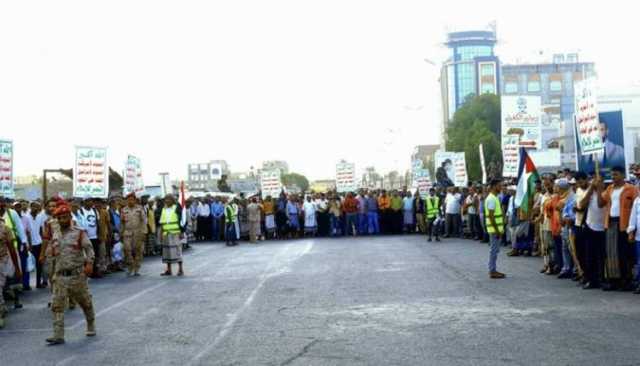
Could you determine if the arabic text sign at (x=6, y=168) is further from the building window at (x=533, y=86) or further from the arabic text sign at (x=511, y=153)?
the building window at (x=533, y=86)

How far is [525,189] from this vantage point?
18.8 metres

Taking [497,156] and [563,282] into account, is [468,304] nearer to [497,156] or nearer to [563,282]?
[563,282]

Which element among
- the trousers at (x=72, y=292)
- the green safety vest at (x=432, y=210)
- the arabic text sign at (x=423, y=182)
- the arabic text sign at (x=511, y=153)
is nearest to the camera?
the trousers at (x=72, y=292)

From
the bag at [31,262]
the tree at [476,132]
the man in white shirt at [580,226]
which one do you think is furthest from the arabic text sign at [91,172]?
the tree at [476,132]

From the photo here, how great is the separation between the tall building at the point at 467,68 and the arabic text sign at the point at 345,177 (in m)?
135

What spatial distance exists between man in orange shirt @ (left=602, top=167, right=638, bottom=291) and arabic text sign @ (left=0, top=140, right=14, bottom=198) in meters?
13.2

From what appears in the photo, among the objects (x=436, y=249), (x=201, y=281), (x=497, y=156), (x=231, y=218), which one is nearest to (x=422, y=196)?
(x=231, y=218)

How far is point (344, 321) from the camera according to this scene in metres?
11.0

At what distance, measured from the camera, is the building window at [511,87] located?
18262 centimetres

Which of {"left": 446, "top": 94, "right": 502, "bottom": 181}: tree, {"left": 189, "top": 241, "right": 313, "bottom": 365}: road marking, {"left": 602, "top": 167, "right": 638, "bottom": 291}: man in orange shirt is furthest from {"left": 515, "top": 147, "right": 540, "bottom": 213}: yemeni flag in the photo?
{"left": 446, "top": 94, "right": 502, "bottom": 181}: tree

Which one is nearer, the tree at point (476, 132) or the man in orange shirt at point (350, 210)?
the man in orange shirt at point (350, 210)

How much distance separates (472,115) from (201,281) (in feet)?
220

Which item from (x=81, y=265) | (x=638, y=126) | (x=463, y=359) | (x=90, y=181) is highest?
(x=638, y=126)

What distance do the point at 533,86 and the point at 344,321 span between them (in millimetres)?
180791
